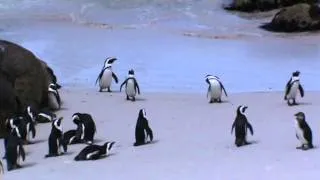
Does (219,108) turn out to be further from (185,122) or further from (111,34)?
(111,34)

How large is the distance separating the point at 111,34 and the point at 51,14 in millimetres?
5119

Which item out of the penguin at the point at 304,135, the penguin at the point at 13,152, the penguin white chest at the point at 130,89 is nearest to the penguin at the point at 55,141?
the penguin at the point at 13,152

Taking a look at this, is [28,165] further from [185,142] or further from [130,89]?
[130,89]

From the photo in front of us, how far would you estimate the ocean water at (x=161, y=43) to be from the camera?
1248 centimetres

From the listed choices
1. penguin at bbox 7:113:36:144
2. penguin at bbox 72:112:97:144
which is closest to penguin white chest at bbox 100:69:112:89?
penguin at bbox 7:113:36:144

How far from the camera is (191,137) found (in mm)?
7785

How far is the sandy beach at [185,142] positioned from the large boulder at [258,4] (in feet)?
43.9

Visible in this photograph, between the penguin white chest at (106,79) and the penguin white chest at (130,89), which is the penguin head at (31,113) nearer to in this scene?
the penguin white chest at (130,89)

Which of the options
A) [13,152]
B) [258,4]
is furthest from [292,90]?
[258,4]

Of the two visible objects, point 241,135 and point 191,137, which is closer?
point 241,135

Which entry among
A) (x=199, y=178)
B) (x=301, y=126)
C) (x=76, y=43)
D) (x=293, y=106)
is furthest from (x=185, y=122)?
(x=76, y=43)

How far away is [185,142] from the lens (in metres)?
7.52

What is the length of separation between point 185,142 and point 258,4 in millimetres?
17216

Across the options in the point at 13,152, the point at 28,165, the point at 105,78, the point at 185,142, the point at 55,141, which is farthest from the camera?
the point at 105,78
